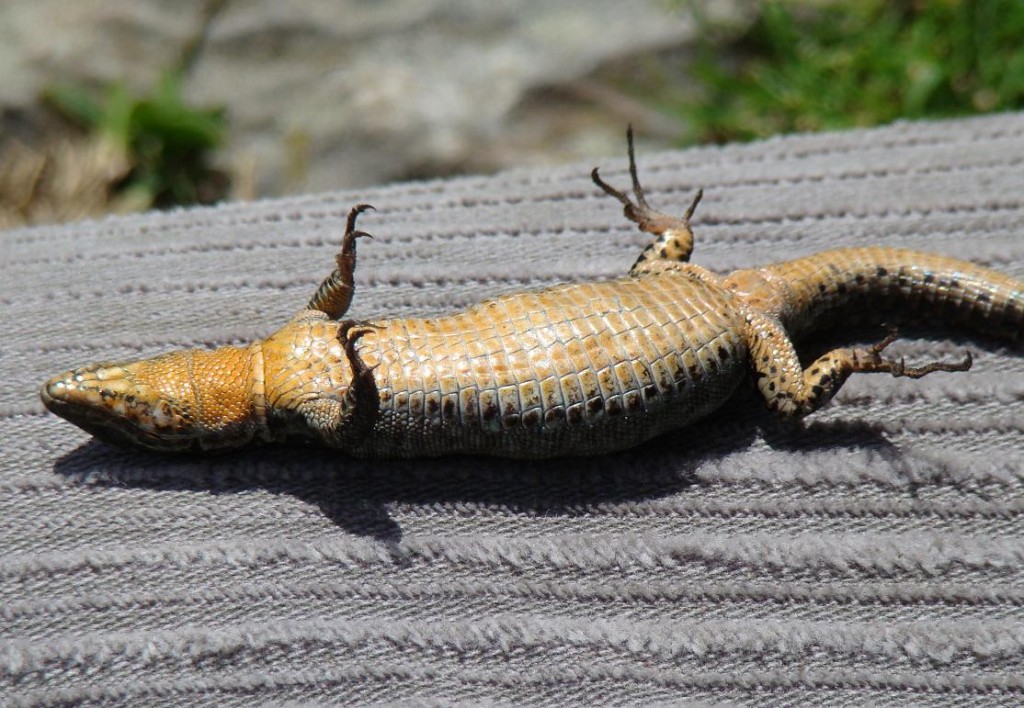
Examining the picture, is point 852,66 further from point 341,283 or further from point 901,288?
point 341,283

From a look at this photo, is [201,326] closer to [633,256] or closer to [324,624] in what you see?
[324,624]

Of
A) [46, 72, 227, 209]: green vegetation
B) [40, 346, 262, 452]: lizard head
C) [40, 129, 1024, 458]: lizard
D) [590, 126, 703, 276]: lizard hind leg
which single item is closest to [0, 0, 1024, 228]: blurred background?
[46, 72, 227, 209]: green vegetation

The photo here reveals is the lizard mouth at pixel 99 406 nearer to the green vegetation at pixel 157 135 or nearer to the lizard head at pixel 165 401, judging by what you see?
the lizard head at pixel 165 401

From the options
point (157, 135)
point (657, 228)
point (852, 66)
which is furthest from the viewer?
point (157, 135)

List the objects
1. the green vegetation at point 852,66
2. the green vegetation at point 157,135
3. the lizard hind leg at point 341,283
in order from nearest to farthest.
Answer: the lizard hind leg at point 341,283 → the green vegetation at point 852,66 → the green vegetation at point 157,135

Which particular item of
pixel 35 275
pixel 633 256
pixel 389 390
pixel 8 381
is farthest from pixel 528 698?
pixel 35 275

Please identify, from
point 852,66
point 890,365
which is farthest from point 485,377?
point 852,66

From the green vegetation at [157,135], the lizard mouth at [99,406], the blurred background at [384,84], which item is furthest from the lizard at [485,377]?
the green vegetation at [157,135]
